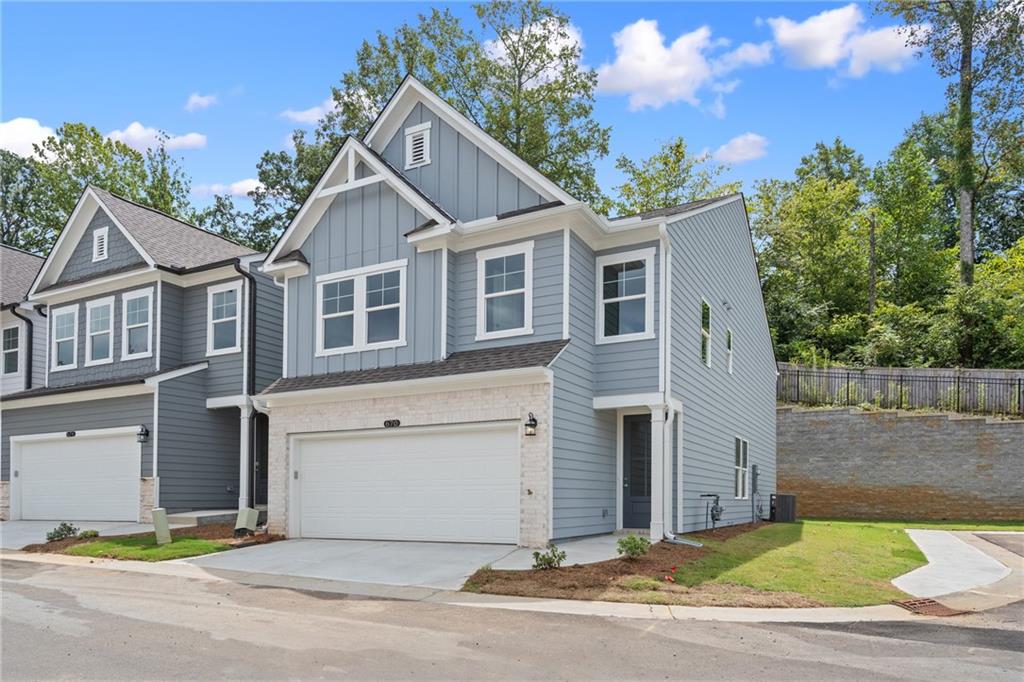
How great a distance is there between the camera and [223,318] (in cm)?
2139

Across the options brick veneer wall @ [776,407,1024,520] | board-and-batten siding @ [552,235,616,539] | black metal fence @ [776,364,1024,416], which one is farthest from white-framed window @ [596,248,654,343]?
black metal fence @ [776,364,1024,416]

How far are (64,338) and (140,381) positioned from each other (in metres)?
5.28

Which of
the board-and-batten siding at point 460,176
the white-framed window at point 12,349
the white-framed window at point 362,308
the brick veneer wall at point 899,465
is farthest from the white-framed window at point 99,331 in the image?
the brick veneer wall at point 899,465

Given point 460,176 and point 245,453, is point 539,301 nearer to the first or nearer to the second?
point 460,176

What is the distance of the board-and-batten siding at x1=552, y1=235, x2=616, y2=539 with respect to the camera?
14086 millimetres

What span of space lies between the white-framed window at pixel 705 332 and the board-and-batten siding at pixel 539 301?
4.22m

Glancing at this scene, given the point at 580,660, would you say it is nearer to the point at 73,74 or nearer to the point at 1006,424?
the point at 73,74

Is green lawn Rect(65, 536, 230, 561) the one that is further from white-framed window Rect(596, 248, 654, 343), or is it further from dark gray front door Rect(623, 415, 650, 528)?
white-framed window Rect(596, 248, 654, 343)

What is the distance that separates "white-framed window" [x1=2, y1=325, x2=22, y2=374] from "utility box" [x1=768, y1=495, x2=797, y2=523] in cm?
2258

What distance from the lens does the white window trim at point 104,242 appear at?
2298cm

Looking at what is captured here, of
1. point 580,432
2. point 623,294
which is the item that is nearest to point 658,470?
point 580,432

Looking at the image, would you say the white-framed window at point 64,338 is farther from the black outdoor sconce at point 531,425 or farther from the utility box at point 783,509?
the utility box at point 783,509

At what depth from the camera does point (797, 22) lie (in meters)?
17.8

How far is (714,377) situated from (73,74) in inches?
575
